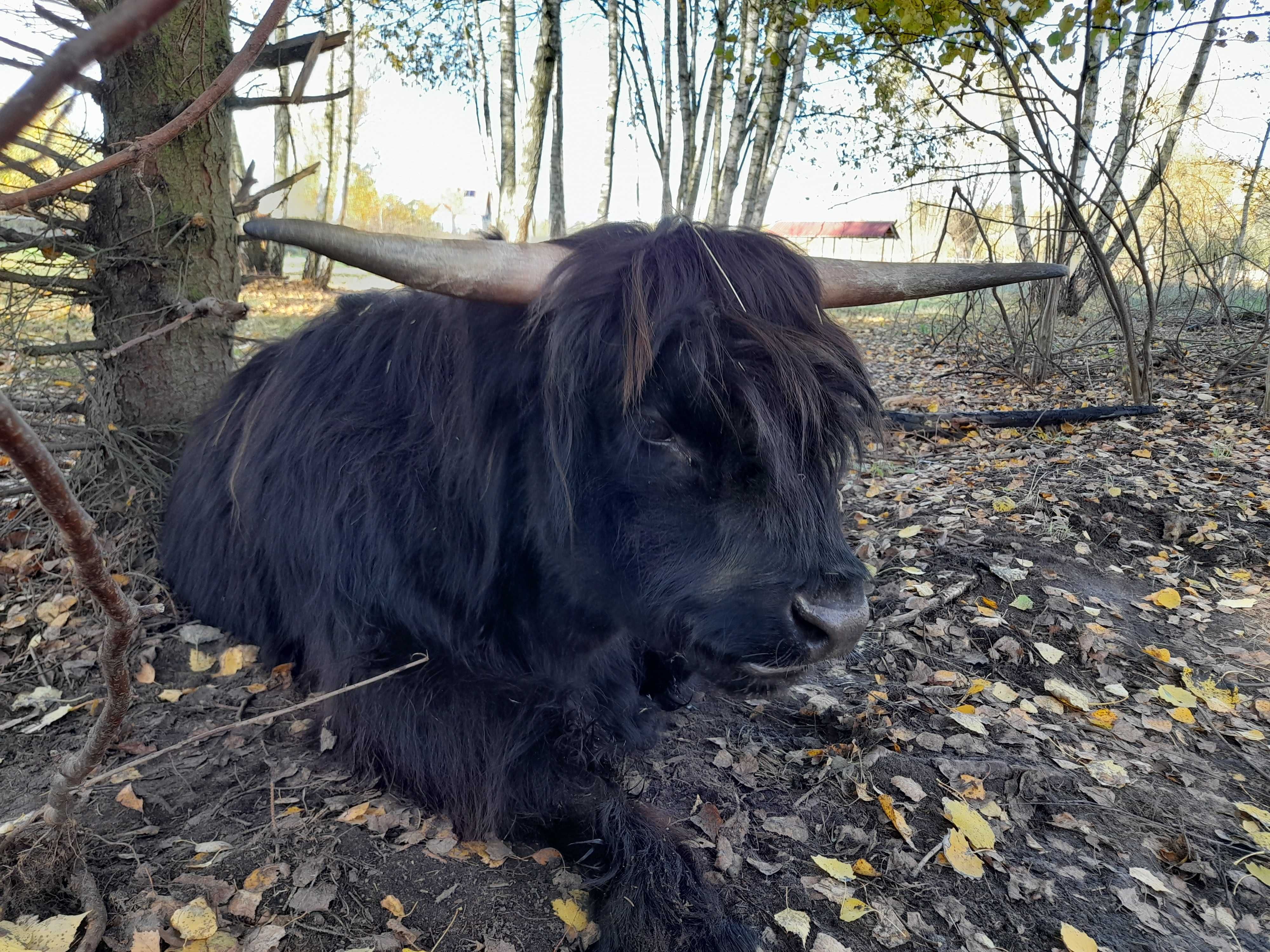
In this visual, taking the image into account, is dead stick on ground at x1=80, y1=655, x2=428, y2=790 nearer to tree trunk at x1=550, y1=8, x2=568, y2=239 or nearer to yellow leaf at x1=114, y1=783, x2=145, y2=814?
yellow leaf at x1=114, y1=783, x2=145, y2=814

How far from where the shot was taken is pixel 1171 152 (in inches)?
304

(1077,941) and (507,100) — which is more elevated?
(507,100)

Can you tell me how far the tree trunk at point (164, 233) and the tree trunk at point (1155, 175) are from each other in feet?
17.9

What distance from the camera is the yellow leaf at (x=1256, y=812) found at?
2.37 metres

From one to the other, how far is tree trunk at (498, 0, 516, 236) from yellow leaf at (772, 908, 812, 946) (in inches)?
440

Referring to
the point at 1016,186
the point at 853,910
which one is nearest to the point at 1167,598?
the point at 853,910

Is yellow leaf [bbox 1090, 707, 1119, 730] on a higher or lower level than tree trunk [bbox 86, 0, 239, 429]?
lower

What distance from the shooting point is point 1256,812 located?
2.40m

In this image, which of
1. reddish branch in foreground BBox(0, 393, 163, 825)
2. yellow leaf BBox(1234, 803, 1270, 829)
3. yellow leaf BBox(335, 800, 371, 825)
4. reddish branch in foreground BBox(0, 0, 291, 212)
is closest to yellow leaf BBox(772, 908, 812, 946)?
yellow leaf BBox(335, 800, 371, 825)

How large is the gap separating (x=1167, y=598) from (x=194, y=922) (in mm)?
3960

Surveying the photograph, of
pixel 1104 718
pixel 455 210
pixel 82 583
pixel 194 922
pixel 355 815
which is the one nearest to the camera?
pixel 82 583

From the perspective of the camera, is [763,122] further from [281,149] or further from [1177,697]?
[281,149]

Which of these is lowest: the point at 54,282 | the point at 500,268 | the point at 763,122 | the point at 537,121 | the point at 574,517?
the point at 574,517

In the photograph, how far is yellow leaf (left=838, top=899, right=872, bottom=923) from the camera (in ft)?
6.77
